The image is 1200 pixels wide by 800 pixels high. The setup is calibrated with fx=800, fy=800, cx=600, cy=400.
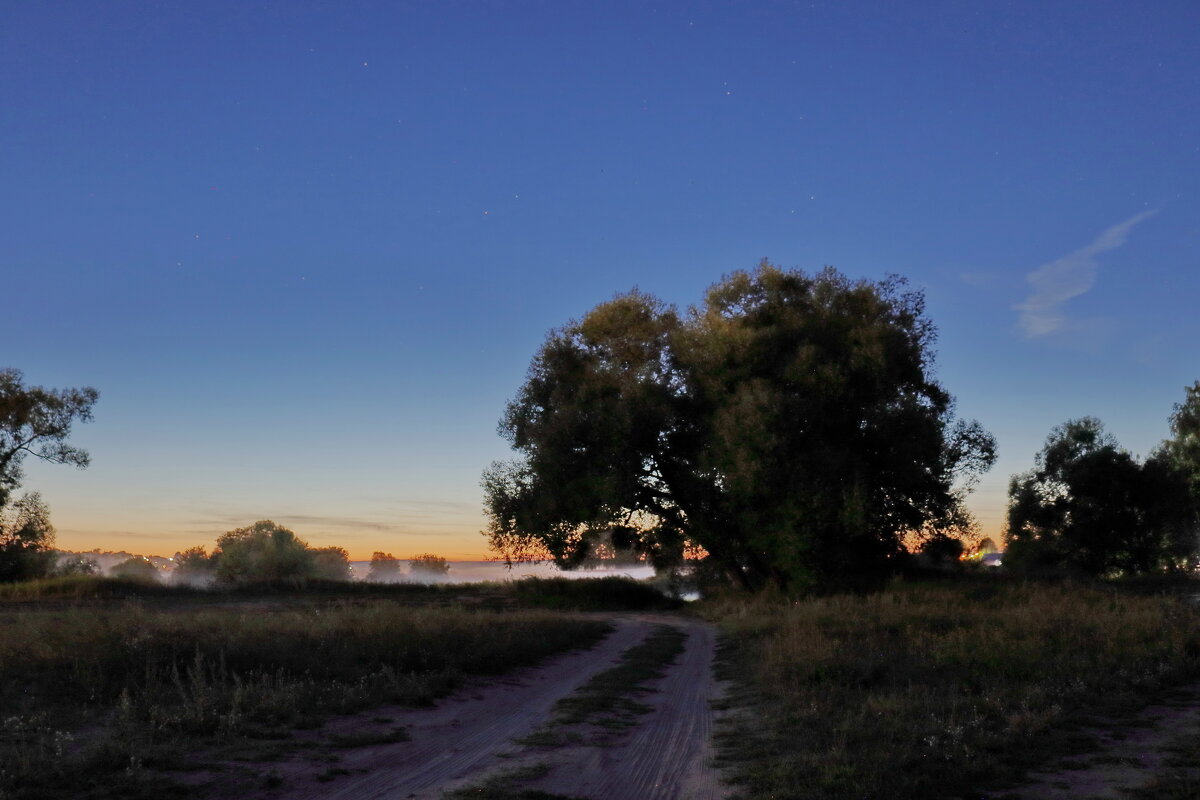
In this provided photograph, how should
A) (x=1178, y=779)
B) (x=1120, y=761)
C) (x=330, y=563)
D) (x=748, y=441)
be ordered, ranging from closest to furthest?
(x=1178, y=779) → (x=1120, y=761) → (x=748, y=441) → (x=330, y=563)

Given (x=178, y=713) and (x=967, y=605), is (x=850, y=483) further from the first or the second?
(x=178, y=713)

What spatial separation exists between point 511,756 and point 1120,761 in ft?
19.8

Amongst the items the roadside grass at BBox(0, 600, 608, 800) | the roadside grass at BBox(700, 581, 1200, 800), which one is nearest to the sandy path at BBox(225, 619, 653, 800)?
the roadside grass at BBox(0, 600, 608, 800)

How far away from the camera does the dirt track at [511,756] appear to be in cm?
736

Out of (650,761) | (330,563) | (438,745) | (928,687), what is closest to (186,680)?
(438,745)

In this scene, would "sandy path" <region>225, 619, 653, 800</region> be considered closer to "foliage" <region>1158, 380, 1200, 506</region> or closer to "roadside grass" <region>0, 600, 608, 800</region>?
"roadside grass" <region>0, 600, 608, 800</region>

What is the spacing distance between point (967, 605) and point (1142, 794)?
57.2ft

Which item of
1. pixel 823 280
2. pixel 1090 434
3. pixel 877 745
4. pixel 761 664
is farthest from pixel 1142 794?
pixel 1090 434

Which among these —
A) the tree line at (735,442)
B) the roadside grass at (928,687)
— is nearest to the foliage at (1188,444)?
the tree line at (735,442)

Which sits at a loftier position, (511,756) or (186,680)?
(186,680)

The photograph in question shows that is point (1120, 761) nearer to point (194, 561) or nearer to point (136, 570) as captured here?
point (136, 570)

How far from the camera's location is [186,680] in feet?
38.0

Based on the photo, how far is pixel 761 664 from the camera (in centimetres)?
1483

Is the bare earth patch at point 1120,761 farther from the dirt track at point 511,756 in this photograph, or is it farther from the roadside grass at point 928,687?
the dirt track at point 511,756
